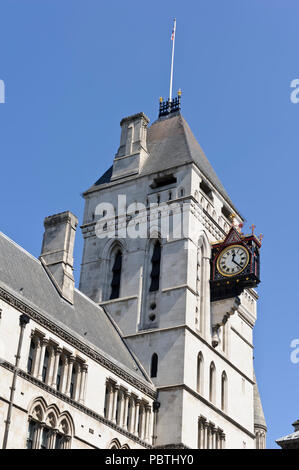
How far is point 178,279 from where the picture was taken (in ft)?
185

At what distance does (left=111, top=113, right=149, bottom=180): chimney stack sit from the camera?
63375mm

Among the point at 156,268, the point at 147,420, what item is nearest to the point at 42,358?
the point at 147,420

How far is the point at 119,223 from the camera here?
61312 mm

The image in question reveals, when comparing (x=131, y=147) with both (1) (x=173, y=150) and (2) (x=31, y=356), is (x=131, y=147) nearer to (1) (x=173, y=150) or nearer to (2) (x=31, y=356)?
(1) (x=173, y=150)

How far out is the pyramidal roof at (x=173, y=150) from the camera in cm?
6153

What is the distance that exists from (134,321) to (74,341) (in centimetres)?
1127

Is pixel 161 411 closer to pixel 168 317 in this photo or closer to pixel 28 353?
pixel 168 317

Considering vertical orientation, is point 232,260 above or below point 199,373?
above

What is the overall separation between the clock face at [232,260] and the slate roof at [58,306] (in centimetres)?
831

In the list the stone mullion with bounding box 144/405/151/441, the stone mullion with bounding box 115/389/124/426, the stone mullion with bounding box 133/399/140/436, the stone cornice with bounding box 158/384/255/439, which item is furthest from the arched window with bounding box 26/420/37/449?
the stone cornice with bounding box 158/384/255/439

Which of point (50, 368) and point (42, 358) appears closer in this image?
point (42, 358)

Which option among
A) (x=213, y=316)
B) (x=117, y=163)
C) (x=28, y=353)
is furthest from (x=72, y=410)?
(x=117, y=163)
